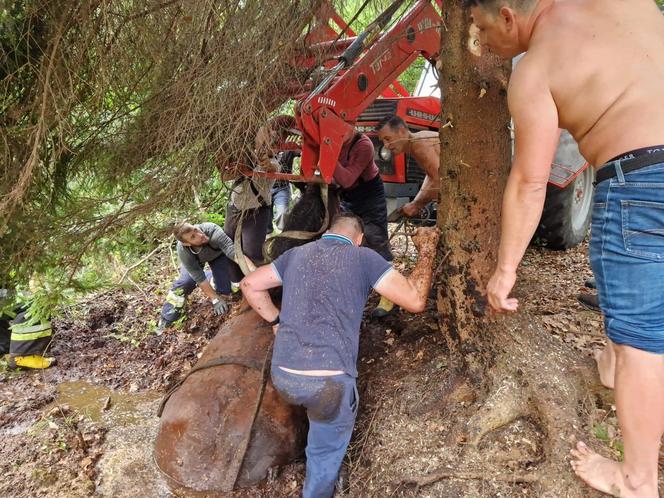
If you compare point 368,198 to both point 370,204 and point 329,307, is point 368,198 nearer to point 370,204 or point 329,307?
point 370,204

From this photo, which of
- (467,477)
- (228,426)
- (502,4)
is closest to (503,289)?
(467,477)

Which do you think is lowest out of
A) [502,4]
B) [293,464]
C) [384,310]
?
[293,464]

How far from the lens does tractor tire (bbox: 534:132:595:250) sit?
4.66 m

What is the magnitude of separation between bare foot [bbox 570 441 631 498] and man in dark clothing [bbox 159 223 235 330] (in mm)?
3925

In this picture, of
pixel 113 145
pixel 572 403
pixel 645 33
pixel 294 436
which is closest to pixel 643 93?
pixel 645 33

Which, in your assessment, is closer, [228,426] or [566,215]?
[228,426]

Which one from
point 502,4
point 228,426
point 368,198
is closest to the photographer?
point 502,4

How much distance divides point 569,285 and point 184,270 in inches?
161

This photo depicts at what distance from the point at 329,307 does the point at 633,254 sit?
142 cm

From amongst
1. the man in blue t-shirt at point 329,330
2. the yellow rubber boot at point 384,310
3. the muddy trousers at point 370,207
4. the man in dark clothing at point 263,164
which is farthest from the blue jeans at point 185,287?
the man in blue t-shirt at point 329,330

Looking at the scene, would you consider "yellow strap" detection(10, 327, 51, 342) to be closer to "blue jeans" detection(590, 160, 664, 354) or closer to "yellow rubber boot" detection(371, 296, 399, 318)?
"yellow rubber boot" detection(371, 296, 399, 318)

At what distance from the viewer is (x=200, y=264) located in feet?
17.4

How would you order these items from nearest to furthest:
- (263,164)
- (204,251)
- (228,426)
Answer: (228,426), (263,164), (204,251)

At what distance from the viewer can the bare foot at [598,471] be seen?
6.21 ft
